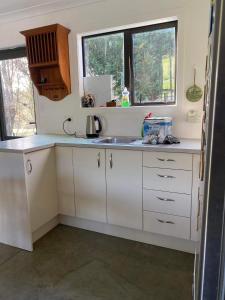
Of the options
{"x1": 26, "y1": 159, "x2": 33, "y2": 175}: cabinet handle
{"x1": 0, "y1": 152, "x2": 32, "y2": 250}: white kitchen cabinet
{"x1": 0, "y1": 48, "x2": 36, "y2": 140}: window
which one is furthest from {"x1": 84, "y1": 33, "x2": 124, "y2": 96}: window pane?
{"x1": 0, "y1": 152, "x2": 32, "y2": 250}: white kitchen cabinet

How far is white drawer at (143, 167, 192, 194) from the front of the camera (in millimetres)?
1878

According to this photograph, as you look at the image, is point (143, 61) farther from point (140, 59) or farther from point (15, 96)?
point (15, 96)

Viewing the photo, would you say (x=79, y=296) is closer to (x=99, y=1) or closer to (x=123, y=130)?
(x=123, y=130)

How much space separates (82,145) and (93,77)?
99cm

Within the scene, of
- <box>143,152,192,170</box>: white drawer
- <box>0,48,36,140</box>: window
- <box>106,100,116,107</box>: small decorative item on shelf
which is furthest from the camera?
<box>0,48,36,140</box>: window

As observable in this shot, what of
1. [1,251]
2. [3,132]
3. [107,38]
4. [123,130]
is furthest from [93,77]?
[1,251]

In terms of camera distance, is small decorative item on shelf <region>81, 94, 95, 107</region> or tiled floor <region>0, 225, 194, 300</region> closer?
tiled floor <region>0, 225, 194, 300</region>

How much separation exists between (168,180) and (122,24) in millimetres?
1680

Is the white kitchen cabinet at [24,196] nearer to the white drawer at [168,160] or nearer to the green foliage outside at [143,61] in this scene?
the white drawer at [168,160]

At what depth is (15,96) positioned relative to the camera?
3.30m

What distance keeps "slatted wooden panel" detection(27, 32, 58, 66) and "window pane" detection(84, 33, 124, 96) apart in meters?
0.40

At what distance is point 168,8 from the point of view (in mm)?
2227

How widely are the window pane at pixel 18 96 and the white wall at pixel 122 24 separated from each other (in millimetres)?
231

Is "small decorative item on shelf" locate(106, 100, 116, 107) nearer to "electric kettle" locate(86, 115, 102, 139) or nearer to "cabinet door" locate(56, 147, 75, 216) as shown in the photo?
"electric kettle" locate(86, 115, 102, 139)
